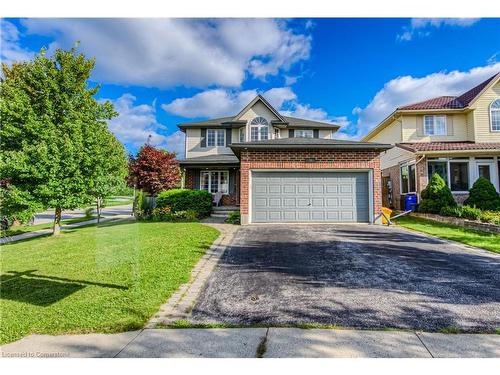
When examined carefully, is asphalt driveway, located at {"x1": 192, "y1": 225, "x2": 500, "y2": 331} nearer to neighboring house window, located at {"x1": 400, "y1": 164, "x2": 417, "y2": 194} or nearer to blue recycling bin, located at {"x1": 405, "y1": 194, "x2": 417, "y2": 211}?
blue recycling bin, located at {"x1": 405, "y1": 194, "x2": 417, "y2": 211}

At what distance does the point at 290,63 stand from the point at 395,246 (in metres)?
6.56

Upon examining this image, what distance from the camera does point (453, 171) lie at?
16.1 meters

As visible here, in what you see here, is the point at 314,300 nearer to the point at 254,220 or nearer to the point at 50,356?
the point at 50,356

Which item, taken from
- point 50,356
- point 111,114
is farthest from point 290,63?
point 111,114

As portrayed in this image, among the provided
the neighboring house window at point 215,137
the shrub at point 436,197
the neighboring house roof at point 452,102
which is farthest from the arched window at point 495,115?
the neighboring house window at point 215,137

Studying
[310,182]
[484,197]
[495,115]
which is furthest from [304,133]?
[495,115]

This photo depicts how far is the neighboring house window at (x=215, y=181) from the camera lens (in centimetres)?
1884

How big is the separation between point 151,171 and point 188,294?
52.5 ft

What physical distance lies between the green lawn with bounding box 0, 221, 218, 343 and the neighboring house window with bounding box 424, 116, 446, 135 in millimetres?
17076

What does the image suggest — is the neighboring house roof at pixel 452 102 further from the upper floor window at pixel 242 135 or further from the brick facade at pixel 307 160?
the upper floor window at pixel 242 135

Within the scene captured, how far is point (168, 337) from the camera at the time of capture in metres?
3.19

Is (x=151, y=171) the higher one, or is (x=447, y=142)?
(x=447, y=142)

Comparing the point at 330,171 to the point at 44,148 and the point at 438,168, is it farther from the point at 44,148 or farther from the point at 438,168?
the point at 44,148

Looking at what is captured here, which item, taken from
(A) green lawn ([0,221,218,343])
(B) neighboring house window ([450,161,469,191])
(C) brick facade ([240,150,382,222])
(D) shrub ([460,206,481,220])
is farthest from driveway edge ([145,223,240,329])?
(B) neighboring house window ([450,161,469,191])
